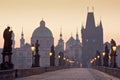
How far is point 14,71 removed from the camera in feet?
126

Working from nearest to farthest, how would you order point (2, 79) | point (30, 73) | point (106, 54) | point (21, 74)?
point (2, 79), point (21, 74), point (30, 73), point (106, 54)

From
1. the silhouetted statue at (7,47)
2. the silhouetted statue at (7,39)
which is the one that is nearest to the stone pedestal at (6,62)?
the silhouetted statue at (7,47)

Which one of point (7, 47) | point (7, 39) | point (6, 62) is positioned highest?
point (7, 39)

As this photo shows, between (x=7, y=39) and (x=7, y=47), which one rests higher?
(x=7, y=39)

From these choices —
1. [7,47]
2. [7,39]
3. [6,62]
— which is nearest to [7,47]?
[7,47]

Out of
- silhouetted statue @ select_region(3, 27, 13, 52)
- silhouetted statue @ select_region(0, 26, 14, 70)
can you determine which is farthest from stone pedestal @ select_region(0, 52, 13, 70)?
silhouetted statue @ select_region(3, 27, 13, 52)

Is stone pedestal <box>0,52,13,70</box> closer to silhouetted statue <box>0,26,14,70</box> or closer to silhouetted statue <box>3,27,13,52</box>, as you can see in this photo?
silhouetted statue <box>0,26,14,70</box>

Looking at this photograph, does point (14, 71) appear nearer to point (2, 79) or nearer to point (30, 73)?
point (2, 79)

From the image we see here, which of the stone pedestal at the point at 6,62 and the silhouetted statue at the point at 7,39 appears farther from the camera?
the silhouetted statue at the point at 7,39

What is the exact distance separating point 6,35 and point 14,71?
3.67 meters

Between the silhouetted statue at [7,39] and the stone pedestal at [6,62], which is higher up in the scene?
the silhouetted statue at [7,39]

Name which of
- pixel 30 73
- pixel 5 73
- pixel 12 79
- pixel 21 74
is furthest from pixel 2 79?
pixel 30 73

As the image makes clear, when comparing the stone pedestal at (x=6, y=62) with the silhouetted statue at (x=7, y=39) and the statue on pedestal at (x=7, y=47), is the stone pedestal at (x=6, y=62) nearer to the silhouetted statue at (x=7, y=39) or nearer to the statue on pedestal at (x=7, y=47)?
the statue on pedestal at (x=7, y=47)

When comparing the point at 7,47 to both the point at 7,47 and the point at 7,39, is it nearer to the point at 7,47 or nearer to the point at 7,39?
the point at 7,47
